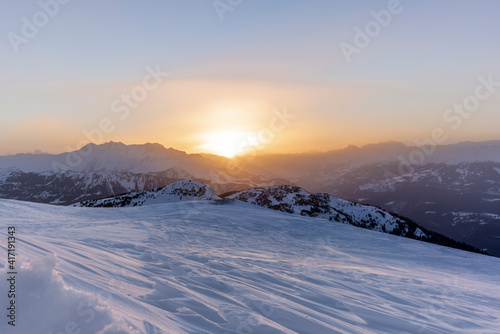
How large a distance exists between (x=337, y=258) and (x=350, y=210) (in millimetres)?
128206

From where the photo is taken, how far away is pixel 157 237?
14.1 meters

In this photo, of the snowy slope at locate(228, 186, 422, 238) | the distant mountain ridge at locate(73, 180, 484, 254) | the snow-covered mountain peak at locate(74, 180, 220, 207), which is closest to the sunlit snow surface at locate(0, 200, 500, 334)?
the snow-covered mountain peak at locate(74, 180, 220, 207)

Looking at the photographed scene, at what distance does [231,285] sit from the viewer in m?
7.95

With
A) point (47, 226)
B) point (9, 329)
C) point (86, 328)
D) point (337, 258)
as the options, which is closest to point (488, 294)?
point (337, 258)

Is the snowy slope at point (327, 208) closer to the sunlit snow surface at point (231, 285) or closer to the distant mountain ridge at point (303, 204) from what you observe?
the distant mountain ridge at point (303, 204)

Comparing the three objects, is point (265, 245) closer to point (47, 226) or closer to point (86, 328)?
point (47, 226)

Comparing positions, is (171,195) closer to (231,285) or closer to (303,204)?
(303,204)

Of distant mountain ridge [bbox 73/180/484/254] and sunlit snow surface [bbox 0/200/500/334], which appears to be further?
distant mountain ridge [bbox 73/180/484/254]

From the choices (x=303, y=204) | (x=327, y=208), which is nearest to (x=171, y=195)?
(x=303, y=204)

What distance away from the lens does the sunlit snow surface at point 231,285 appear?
4.15 metres

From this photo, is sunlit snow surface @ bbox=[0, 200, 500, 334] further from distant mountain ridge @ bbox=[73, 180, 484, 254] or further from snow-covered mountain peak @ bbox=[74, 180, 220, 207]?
distant mountain ridge @ bbox=[73, 180, 484, 254]

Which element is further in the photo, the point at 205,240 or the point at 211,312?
the point at 205,240

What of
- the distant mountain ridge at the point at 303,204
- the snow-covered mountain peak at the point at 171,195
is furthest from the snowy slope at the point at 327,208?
the snow-covered mountain peak at the point at 171,195

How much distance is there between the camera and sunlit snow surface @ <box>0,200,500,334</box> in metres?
4.15
